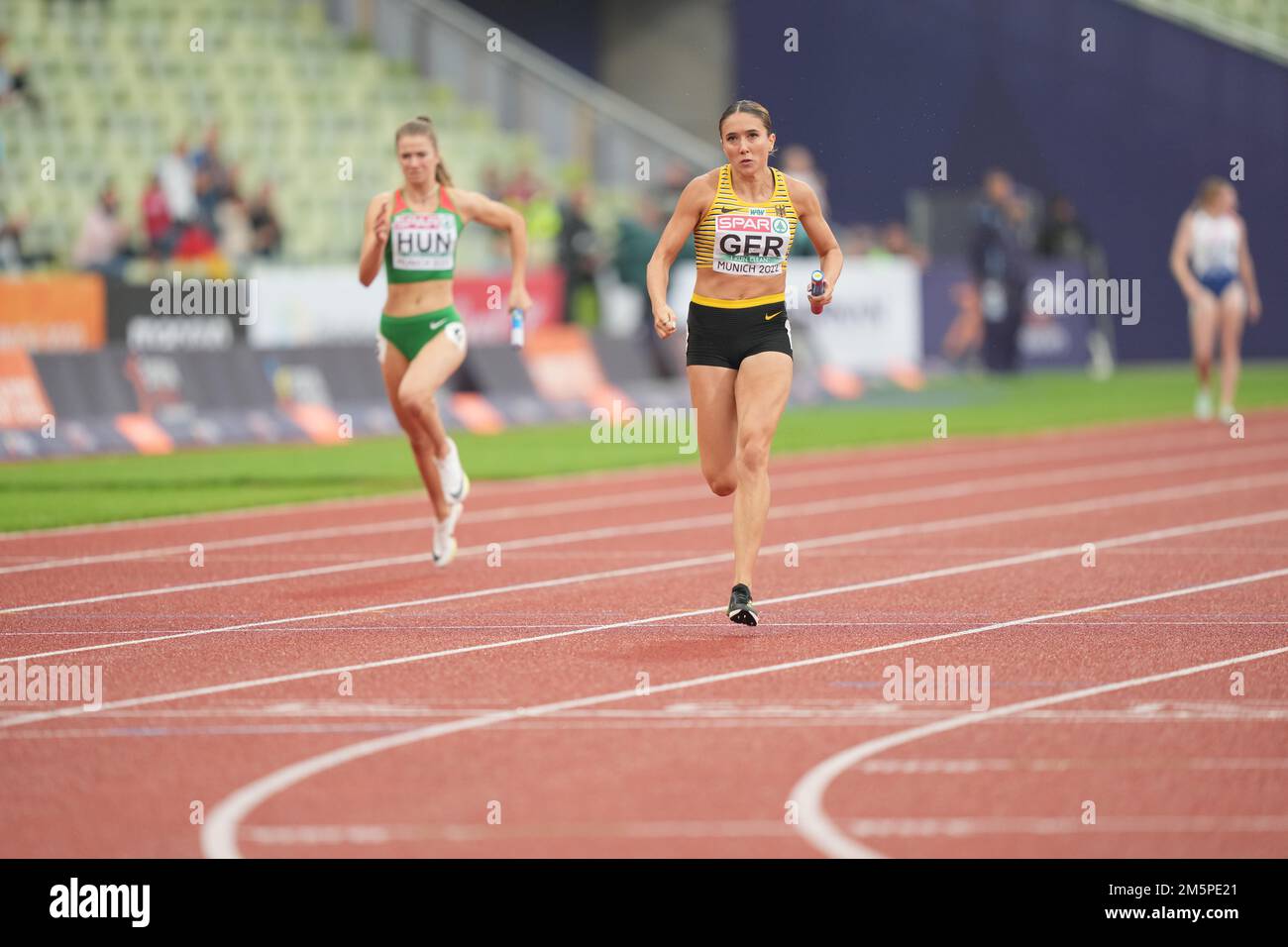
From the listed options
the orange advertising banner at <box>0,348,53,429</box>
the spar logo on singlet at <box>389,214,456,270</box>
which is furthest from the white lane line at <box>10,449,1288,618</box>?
the orange advertising banner at <box>0,348,53,429</box>

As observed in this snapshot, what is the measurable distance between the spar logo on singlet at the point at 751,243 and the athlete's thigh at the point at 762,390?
0.41m

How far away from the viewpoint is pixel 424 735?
23.6 feet

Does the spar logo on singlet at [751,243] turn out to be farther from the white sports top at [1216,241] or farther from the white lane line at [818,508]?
the white sports top at [1216,241]

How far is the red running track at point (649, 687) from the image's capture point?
598 centimetres

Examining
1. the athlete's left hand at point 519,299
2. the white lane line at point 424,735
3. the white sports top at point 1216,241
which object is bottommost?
the white lane line at point 424,735

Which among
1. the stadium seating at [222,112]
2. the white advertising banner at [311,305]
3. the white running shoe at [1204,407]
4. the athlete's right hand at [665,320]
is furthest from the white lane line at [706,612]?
the stadium seating at [222,112]

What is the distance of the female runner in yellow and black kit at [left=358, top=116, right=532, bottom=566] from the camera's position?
11938 millimetres

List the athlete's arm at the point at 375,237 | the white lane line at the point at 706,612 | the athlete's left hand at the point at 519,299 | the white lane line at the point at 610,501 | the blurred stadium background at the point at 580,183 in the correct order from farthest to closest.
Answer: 1. the blurred stadium background at the point at 580,183
2. the white lane line at the point at 610,501
3. the athlete's left hand at the point at 519,299
4. the athlete's arm at the point at 375,237
5. the white lane line at the point at 706,612

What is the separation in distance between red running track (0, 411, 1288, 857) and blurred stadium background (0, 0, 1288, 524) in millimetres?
4098

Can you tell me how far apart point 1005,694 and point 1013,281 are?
81.8 ft

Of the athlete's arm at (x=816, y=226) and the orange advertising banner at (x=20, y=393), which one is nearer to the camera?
the athlete's arm at (x=816, y=226)

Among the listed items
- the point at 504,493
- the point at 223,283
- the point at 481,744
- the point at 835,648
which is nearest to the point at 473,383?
the point at 223,283

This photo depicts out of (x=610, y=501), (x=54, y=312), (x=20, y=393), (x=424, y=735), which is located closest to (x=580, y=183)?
(x=54, y=312)

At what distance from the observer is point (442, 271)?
1232 cm
